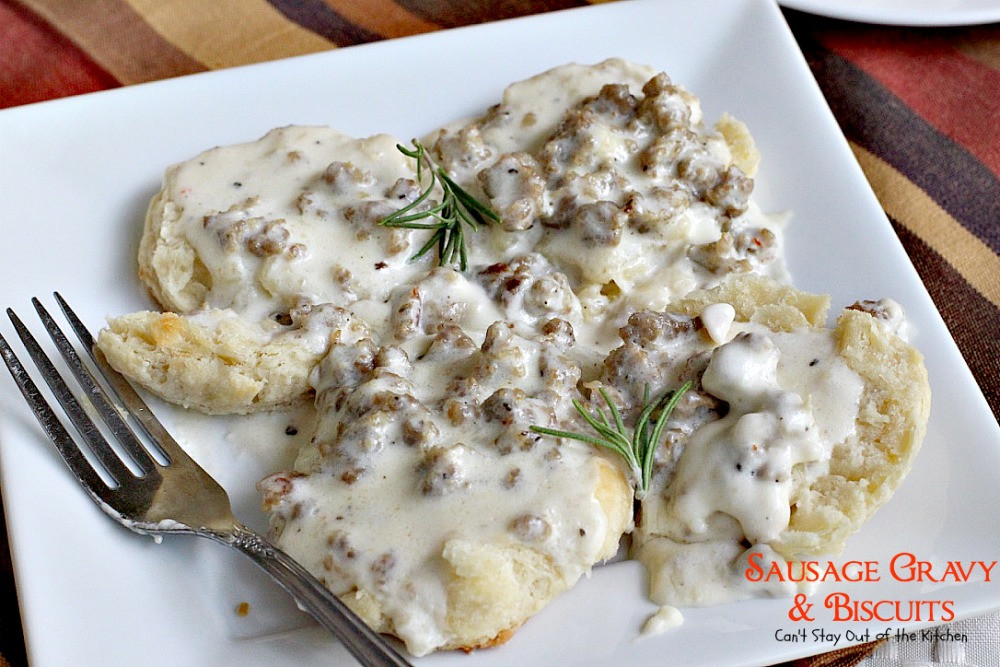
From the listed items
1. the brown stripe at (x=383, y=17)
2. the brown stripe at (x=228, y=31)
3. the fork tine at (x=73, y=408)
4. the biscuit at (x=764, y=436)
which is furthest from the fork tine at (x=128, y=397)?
the brown stripe at (x=383, y=17)

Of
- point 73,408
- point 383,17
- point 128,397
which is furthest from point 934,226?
point 73,408

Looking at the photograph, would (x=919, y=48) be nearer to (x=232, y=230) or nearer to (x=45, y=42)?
(x=232, y=230)

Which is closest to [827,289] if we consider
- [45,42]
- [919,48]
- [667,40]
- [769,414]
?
[769,414]

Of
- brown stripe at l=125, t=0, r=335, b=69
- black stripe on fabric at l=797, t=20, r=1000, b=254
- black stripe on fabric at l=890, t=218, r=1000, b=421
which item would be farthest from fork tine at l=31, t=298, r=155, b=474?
black stripe on fabric at l=797, t=20, r=1000, b=254

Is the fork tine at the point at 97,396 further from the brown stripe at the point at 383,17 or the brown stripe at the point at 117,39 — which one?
the brown stripe at the point at 383,17

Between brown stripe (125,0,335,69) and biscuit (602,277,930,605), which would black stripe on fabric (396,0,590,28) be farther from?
biscuit (602,277,930,605)

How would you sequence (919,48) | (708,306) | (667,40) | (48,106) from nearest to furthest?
1. (708,306)
2. (48,106)
3. (667,40)
4. (919,48)

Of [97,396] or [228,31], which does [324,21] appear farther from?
[97,396]
